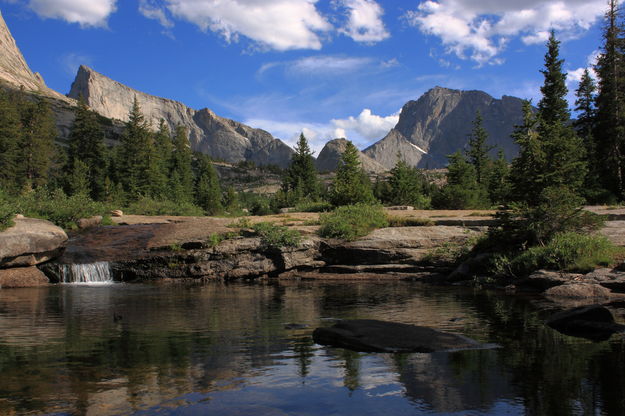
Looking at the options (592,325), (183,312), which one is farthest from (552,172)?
(183,312)

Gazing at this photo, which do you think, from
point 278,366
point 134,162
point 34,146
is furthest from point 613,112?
point 34,146

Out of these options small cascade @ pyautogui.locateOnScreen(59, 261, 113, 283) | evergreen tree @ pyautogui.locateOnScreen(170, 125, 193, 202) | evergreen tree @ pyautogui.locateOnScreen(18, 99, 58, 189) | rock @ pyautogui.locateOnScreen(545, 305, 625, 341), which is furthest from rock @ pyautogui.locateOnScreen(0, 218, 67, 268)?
evergreen tree @ pyautogui.locateOnScreen(18, 99, 58, 189)

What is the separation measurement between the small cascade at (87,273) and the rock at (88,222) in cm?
579

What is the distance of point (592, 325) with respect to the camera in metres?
9.77

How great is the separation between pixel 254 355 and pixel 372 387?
8.58 feet

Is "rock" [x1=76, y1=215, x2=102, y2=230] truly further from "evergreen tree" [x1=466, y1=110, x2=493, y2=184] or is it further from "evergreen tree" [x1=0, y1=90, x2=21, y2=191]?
"evergreen tree" [x1=466, y1=110, x2=493, y2=184]

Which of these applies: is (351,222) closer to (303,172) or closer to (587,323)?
(587,323)

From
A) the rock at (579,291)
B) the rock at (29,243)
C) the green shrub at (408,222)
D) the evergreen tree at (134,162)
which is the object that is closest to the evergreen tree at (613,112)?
the green shrub at (408,222)

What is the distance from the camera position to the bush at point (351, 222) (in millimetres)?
23812

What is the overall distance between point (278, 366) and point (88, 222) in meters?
23.8

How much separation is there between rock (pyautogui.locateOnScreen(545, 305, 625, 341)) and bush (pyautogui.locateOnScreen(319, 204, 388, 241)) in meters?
13.5

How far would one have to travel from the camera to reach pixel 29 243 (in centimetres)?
2088

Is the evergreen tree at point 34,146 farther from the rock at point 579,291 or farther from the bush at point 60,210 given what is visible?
the rock at point 579,291

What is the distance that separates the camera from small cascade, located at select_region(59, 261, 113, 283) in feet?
72.3
